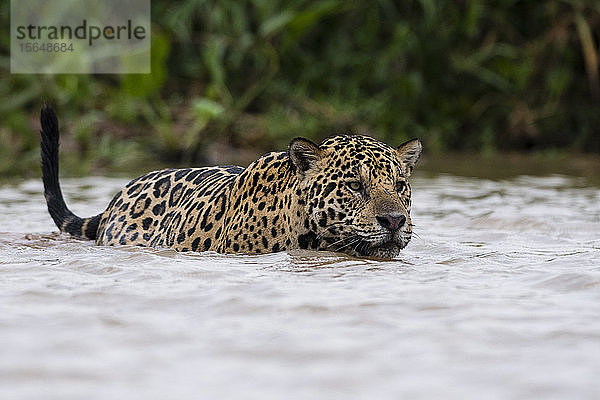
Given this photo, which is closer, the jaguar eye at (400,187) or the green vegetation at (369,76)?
the jaguar eye at (400,187)

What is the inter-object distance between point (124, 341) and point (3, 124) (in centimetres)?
844

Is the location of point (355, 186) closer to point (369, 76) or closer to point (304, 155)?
point (304, 155)

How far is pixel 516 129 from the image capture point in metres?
13.3

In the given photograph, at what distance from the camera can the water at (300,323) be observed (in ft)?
9.87

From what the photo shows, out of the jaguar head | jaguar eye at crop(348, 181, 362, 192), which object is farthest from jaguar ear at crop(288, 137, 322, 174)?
jaguar eye at crop(348, 181, 362, 192)

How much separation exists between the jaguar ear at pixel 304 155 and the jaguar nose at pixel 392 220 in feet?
1.56

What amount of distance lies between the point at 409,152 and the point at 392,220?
24.2 inches

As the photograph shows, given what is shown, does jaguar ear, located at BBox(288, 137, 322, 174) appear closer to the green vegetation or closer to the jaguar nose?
the jaguar nose
